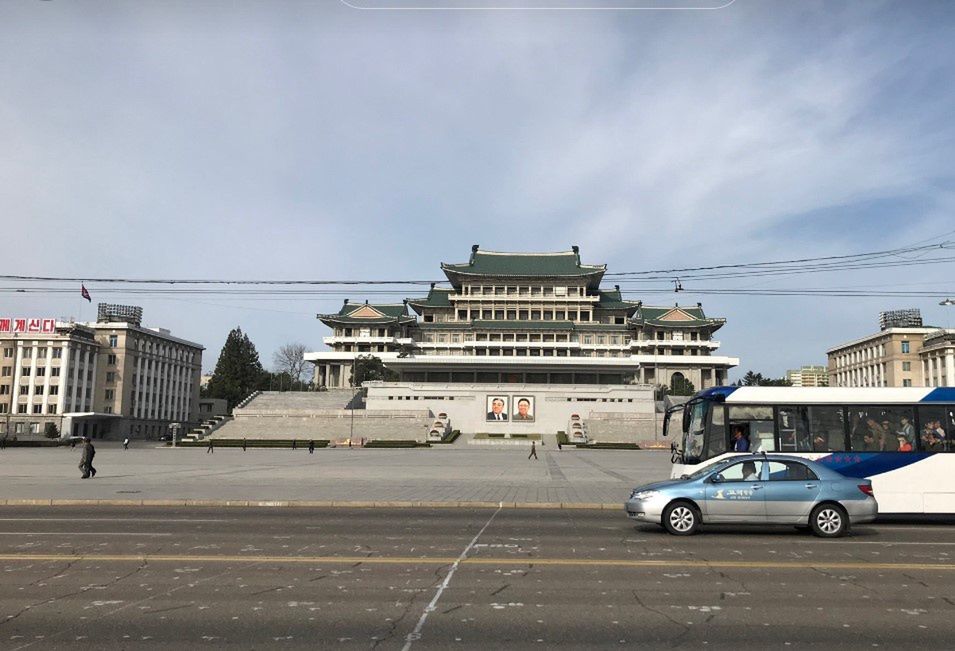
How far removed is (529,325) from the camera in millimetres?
88562

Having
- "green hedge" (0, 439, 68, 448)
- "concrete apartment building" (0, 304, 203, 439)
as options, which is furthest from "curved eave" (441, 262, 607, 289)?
"green hedge" (0, 439, 68, 448)

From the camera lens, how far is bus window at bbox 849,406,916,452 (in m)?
15.2

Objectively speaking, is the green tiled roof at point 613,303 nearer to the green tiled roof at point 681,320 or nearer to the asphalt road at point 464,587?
the green tiled roof at point 681,320

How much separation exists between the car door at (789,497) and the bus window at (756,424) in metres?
3.26

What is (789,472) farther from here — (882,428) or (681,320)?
(681,320)

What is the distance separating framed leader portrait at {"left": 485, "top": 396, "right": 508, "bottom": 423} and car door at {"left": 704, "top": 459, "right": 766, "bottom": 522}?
62.6 meters

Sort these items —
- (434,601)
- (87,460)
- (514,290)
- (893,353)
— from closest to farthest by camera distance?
1. (434,601)
2. (87,460)
3. (514,290)
4. (893,353)

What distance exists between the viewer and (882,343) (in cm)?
10538

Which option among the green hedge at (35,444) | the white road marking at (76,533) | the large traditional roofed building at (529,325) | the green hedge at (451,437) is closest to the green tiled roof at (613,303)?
the large traditional roofed building at (529,325)

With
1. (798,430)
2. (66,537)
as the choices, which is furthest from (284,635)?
(798,430)

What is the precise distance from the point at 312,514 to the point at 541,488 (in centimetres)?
817

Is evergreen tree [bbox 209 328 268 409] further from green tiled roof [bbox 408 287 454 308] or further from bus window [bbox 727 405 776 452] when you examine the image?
bus window [bbox 727 405 776 452]

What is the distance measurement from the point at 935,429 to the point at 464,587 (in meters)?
12.3

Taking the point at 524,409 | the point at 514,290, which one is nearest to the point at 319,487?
the point at 524,409
